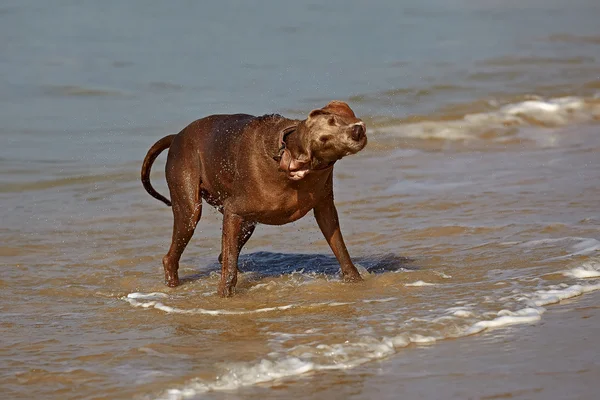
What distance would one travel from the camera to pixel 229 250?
7695 millimetres

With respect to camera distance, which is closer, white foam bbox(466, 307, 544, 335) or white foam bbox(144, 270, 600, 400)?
white foam bbox(144, 270, 600, 400)

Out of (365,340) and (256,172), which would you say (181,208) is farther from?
(365,340)

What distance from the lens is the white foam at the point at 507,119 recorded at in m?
15.3

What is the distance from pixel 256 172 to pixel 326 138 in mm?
880

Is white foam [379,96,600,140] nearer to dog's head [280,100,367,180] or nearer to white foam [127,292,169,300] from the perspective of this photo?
white foam [127,292,169,300]

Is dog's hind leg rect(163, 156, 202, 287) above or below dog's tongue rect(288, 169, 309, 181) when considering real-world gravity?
below

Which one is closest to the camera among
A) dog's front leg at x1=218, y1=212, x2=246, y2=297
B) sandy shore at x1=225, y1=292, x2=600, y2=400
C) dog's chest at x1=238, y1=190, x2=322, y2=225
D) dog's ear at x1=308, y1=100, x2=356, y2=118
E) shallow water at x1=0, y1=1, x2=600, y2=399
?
sandy shore at x1=225, y1=292, x2=600, y2=400

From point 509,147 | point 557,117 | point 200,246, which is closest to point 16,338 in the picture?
point 200,246

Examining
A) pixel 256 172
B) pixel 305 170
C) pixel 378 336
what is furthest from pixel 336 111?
pixel 378 336

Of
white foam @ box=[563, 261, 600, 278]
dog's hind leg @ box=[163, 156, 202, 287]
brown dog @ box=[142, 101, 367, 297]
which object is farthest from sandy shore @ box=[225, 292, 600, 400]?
dog's hind leg @ box=[163, 156, 202, 287]

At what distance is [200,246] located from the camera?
32.8 feet

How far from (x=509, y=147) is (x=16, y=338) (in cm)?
856

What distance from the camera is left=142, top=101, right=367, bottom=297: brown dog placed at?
Result: 22.0 ft

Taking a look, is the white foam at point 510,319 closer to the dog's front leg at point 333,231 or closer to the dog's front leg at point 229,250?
the dog's front leg at point 333,231
